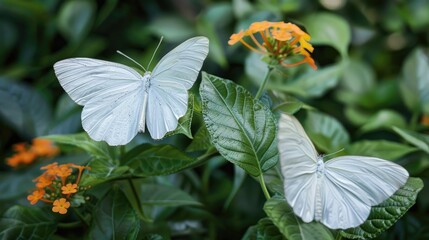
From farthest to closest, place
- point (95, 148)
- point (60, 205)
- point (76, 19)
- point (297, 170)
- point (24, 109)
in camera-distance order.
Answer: point (76, 19)
point (24, 109)
point (95, 148)
point (60, 205)
point (297, 170)

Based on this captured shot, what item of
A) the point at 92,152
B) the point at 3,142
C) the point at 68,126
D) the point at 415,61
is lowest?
the point at 3,142

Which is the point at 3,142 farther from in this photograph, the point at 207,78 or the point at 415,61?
the point at 415,61

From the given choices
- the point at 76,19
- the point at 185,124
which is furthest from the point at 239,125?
the point at 76,19

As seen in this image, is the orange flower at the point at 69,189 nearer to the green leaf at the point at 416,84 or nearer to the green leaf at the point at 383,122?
the green leaf at the point at 383,122

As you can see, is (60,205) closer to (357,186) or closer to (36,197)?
(36,197)

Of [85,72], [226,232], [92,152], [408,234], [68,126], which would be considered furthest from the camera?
[68,126]

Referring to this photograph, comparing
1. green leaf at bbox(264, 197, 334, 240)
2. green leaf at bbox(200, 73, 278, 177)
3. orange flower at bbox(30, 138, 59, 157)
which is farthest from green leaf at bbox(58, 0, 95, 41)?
green leaf at bbox(264, 197, 334, 240)

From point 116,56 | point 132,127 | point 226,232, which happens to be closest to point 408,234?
point 226,232
